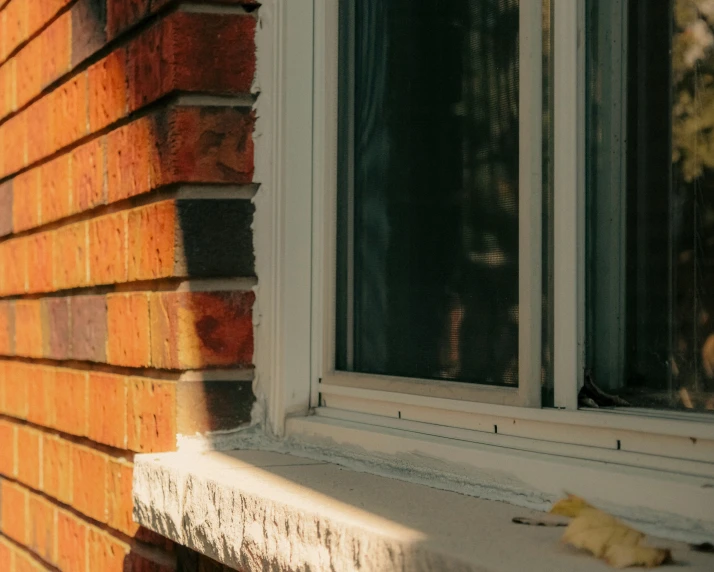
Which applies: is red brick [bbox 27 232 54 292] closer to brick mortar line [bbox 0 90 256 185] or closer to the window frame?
brick mortar line [bbox 0 90 256 185]

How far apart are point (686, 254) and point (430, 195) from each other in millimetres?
492

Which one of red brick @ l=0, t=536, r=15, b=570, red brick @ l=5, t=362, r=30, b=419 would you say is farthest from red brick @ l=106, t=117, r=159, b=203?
red brick @ l=0, t=536, r=15, b=570

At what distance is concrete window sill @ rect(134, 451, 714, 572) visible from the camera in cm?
107

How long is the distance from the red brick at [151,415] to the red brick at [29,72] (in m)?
1.01

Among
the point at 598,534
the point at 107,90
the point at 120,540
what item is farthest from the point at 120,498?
the point at 598,534

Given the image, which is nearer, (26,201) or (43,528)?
(43,528)

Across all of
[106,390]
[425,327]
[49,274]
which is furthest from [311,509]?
[49,274]

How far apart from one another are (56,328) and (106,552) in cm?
60

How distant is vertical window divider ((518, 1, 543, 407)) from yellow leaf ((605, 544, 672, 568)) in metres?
0.36

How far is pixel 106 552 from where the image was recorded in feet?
6.92

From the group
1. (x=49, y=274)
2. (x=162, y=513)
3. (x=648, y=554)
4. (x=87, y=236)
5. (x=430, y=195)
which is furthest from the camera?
(x=49, y=274)

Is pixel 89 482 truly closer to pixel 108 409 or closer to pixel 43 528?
pixel 108 409

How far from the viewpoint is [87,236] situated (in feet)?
7.45

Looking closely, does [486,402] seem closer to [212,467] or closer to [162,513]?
[212,467]
